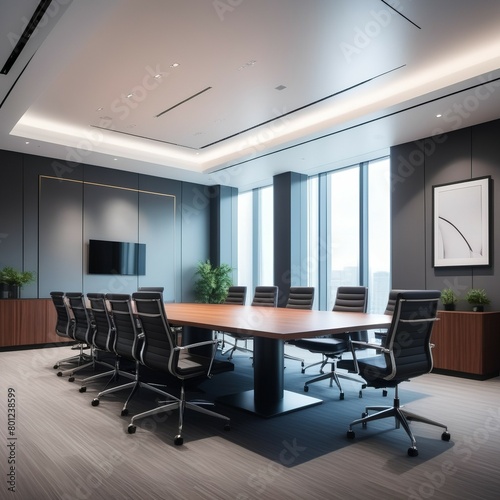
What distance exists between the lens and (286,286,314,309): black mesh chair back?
6.04 metres

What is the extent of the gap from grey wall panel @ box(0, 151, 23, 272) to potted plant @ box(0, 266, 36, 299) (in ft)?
1.27

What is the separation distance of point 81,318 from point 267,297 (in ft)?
8.53

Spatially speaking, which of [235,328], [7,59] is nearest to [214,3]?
[7,59]

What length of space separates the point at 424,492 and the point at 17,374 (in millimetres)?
4927

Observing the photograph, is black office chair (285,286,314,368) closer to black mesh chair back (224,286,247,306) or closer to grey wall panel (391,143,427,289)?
black mesh chair back (224,286,247,306)

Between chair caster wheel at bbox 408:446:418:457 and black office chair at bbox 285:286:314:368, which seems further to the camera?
black office chair at bbox 285:286:314:368

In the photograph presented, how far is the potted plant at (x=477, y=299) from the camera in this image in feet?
18.6

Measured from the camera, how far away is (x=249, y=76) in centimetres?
539

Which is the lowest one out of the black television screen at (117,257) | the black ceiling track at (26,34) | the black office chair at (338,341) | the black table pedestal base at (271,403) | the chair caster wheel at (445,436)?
the black table pedestal base at (271,403)

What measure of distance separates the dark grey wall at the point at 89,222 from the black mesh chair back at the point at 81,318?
3.09 meters

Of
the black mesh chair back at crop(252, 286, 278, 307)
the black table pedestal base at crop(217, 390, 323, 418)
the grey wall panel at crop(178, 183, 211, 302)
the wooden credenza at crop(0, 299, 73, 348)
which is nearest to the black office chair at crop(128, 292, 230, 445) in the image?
the black table pedestal base at crop(217, 390, 323, 418)

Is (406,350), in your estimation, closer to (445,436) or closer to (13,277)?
(445,436)

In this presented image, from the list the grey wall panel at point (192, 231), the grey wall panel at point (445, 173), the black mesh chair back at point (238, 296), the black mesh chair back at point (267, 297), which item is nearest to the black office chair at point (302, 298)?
the black mesh chair back at point (267, 297)

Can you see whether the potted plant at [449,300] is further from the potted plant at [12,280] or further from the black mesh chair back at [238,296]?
the potted plant at [12,280]
